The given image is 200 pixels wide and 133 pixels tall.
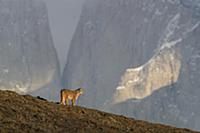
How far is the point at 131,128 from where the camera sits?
146ft

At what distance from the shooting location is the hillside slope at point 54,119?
41031mm

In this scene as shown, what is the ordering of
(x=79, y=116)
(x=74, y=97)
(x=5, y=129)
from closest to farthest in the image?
(x=5, y=129) → (x=79, y=116) → (x=74, y=97)

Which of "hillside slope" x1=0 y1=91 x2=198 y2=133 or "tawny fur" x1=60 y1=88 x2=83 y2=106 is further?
"tawny fur" x1=60 y1=88 x2=83 y2=106

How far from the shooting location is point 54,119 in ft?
141

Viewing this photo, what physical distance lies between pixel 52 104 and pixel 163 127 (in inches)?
270

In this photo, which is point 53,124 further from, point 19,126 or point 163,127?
point 163,127

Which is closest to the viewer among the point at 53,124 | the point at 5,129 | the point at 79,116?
the point at 5,129

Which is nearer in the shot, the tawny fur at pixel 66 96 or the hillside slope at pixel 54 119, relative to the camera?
the hillside slope at pixel 54 119

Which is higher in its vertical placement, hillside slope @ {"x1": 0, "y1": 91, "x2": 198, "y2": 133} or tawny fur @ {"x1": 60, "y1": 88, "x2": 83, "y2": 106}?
A: tawny fur @ {"x1": 60, "y1": 88, "x2": 83, "y2": 106}

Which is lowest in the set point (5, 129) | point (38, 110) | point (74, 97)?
point (5, 129)

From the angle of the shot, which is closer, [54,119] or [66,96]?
[54,119]

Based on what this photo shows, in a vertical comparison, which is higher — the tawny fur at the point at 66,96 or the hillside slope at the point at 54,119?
the tawny fur at the point at 66,96

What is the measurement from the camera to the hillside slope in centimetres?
4103

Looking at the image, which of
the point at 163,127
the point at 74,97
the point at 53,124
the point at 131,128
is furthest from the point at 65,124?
the point at 74,97
